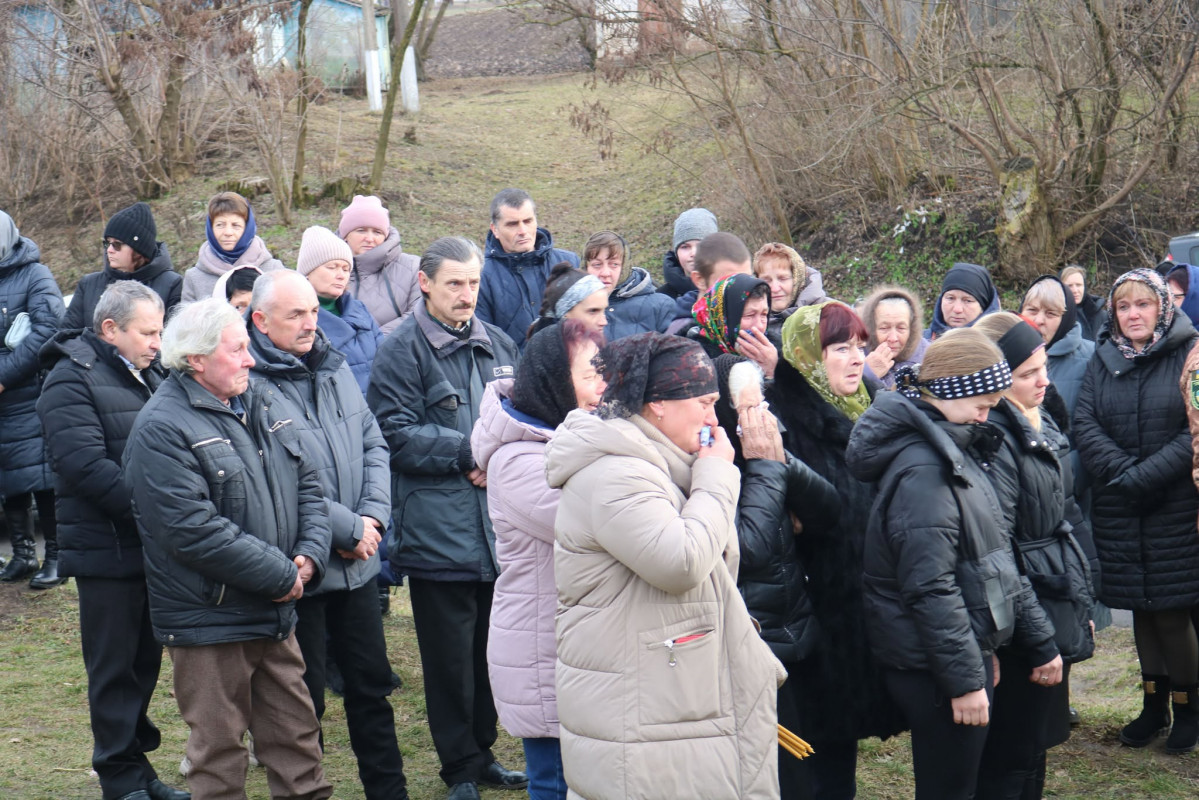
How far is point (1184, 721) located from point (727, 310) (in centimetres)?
281

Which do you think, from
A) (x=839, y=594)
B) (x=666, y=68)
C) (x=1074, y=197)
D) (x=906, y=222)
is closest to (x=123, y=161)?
(x=666, y=68)

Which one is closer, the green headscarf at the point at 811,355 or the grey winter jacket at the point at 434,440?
the green headscarf at the point at 811,355

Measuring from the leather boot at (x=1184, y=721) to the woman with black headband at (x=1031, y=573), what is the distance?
137 cm

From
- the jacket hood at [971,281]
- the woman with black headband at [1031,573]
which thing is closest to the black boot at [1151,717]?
the woman with black headband at [1031,573]

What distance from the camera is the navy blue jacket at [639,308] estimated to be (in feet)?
20.5

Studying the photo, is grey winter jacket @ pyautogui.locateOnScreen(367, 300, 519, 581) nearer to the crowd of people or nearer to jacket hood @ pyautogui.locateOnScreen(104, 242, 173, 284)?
the crowd of people

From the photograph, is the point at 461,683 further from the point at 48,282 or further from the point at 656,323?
the point at 48,282

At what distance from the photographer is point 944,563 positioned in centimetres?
338

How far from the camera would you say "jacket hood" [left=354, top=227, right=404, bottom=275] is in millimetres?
6609

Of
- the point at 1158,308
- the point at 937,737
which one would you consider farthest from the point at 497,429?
the point at 1158,308

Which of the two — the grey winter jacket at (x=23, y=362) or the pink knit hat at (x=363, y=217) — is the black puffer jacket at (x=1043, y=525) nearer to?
the pink knit hat at (x=363, y=217)

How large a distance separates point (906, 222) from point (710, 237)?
30.1 ft

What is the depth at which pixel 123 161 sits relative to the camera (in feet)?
57.8

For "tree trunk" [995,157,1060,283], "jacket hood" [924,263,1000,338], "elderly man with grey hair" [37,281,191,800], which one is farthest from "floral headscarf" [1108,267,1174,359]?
"tree trunk" [995,157,1060,283]
